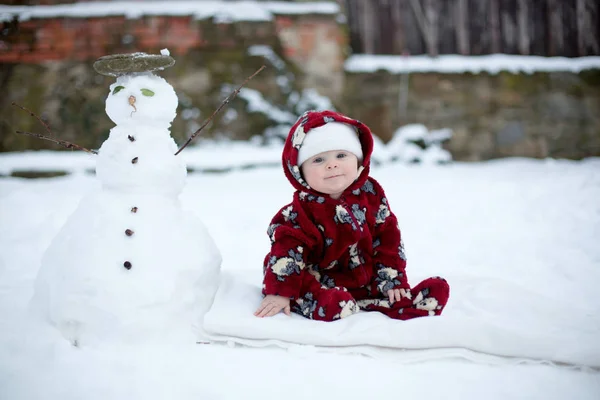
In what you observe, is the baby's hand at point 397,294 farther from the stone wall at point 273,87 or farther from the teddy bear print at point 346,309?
the stone wall at point 273,87

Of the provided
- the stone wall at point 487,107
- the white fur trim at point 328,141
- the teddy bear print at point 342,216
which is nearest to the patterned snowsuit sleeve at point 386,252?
the teddy bear print at point 342,216

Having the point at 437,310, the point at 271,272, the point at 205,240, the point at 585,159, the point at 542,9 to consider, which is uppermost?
the point at 542,9

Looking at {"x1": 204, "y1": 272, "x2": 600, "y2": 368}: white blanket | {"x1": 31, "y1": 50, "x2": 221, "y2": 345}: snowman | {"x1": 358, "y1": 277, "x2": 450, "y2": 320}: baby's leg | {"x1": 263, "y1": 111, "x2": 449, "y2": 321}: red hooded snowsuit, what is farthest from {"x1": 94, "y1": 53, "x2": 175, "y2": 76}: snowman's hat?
{"x1": 358, "y1": 277, "x2": 450, "y2": 320}: baby's leg

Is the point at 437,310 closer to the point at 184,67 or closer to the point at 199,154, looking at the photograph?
the point at 199,154

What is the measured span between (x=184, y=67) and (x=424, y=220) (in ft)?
8.14

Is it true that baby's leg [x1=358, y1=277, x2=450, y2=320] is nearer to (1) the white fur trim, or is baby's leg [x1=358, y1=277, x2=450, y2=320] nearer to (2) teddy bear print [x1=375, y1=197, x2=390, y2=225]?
(2) teddy bear print [x1=375, y1=197, x2=390, y2=225]

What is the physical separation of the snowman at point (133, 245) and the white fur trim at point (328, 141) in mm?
439

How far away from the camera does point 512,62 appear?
186 inches

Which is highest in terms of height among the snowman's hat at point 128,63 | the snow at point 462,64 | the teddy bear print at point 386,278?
the snow at point 462,64

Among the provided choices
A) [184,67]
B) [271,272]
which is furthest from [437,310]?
[184,67]

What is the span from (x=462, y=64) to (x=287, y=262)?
365 centimetres

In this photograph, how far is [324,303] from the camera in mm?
1715

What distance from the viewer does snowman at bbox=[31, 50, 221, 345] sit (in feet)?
5.13

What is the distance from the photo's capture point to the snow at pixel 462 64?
184 inches
